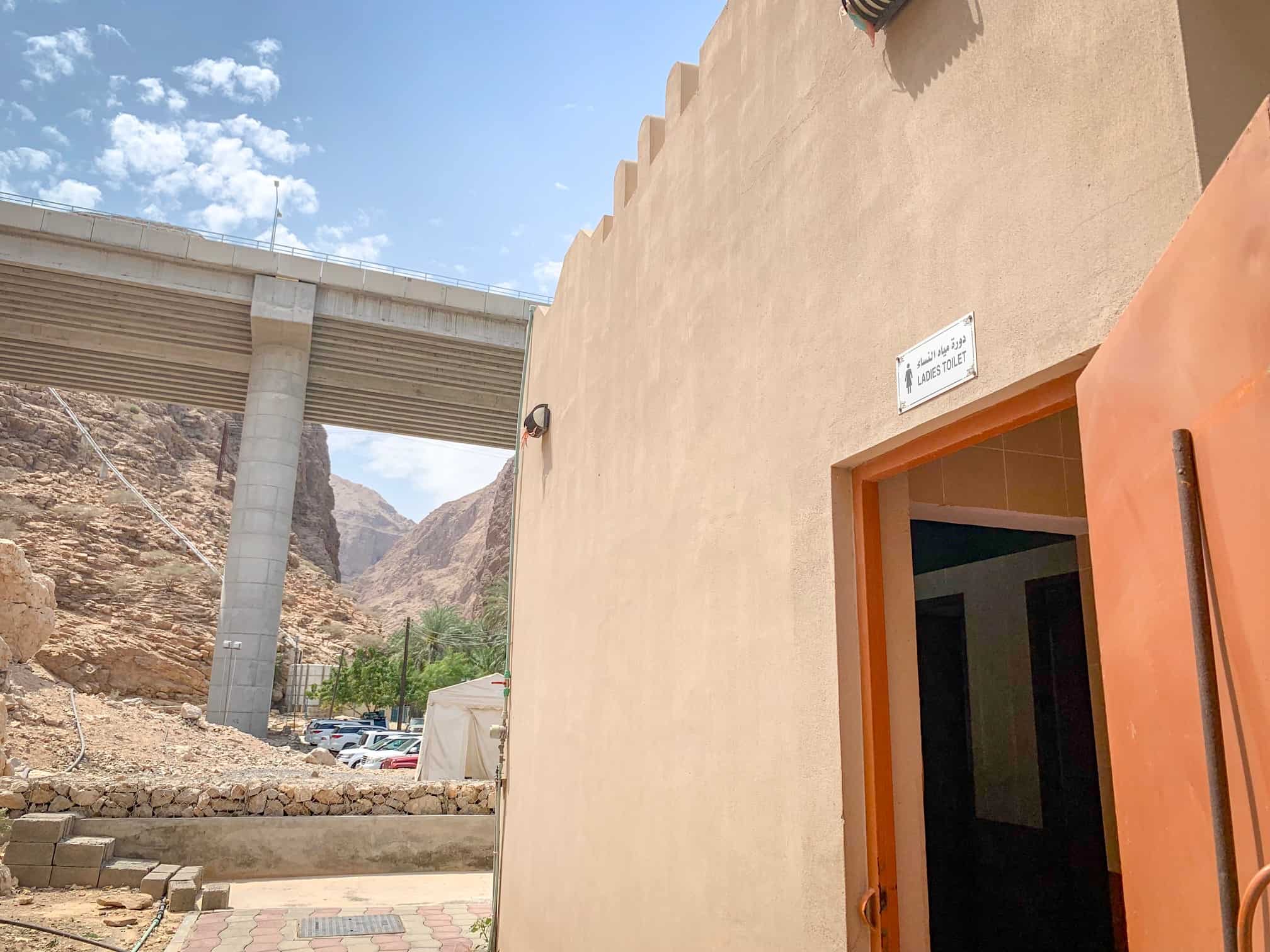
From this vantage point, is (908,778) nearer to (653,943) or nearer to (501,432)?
(653,943)

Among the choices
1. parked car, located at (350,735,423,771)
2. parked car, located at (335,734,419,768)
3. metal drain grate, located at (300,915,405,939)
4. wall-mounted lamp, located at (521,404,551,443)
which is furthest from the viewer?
parked car, located at (335,734,419,768)

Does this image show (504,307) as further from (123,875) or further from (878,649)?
(878,649)

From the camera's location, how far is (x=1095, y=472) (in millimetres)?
1811

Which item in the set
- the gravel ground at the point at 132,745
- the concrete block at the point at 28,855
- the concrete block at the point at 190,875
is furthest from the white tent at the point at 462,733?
the concrete block at the point at 28,855

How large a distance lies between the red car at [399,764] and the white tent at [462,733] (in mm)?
5521

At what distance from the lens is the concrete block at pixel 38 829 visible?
920 centimetres

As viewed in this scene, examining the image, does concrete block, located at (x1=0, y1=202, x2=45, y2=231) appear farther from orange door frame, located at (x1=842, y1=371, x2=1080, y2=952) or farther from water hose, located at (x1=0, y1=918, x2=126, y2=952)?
orange door frame, located at (x1=842, y1=371, x2=1080, y2=952)

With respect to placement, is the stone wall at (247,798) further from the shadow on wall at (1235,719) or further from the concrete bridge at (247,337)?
the concrete bridge at (247,337)

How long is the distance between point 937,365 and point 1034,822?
4456mm

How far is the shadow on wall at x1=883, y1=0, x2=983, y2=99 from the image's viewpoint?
2516 millimetres

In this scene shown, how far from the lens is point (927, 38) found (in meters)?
2.67

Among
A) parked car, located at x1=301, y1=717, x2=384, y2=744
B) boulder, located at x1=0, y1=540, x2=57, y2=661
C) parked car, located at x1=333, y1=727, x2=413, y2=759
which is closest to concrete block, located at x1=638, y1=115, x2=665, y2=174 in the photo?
boulder, located at x1=0, y1=540, x2=57, y2=661

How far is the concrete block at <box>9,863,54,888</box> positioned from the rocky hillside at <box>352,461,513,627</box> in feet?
218

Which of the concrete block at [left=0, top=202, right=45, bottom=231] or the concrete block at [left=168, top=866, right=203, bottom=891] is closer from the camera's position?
Result: the concrete block at [left=168, top=866, right=203, bottom=891]
